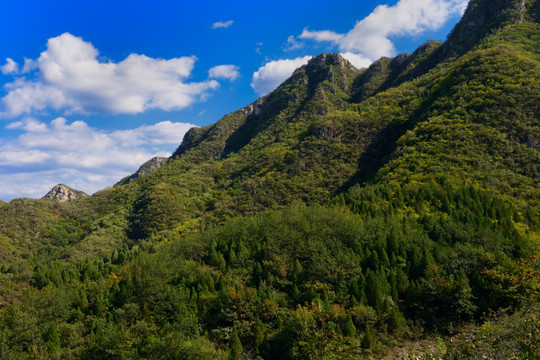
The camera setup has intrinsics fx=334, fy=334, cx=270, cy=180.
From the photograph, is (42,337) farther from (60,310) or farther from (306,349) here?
(306,349)

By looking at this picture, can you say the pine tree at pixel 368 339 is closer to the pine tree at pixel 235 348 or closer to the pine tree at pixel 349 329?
the pine tree at pixel 349 329

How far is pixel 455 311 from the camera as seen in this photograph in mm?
38188

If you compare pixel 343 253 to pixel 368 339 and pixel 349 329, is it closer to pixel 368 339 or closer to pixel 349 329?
pixel 349 329

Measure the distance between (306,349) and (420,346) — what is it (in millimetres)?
12921

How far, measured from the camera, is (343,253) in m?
50.8

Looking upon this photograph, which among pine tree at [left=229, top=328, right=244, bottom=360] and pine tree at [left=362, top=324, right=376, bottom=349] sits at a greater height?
pine tree at [left=229, top=328, right=244, bottom=360]

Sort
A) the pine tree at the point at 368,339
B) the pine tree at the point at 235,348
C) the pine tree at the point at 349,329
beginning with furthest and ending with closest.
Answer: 1. the pine tree at the point at 349,329
2. the pine tree at the point at 368,339
3. the pine tree at the point at 235,348

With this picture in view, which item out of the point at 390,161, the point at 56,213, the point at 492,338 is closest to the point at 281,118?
the point at 390,161

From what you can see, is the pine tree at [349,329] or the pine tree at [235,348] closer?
the pine tree at [235,348]

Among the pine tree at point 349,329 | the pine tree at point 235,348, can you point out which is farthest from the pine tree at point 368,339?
the pine tree at point 235,348

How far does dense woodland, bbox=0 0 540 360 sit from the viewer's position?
35.9 m

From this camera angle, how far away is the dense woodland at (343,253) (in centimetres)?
3594

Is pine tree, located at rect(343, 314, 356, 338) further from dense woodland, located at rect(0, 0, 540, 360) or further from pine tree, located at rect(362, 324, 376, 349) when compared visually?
pine tree, located at rect(362, 324, 376, 349)

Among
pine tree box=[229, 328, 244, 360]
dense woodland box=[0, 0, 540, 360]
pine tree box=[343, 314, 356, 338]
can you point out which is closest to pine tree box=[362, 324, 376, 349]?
dense woodland box=[0, 0, 540, 360]
